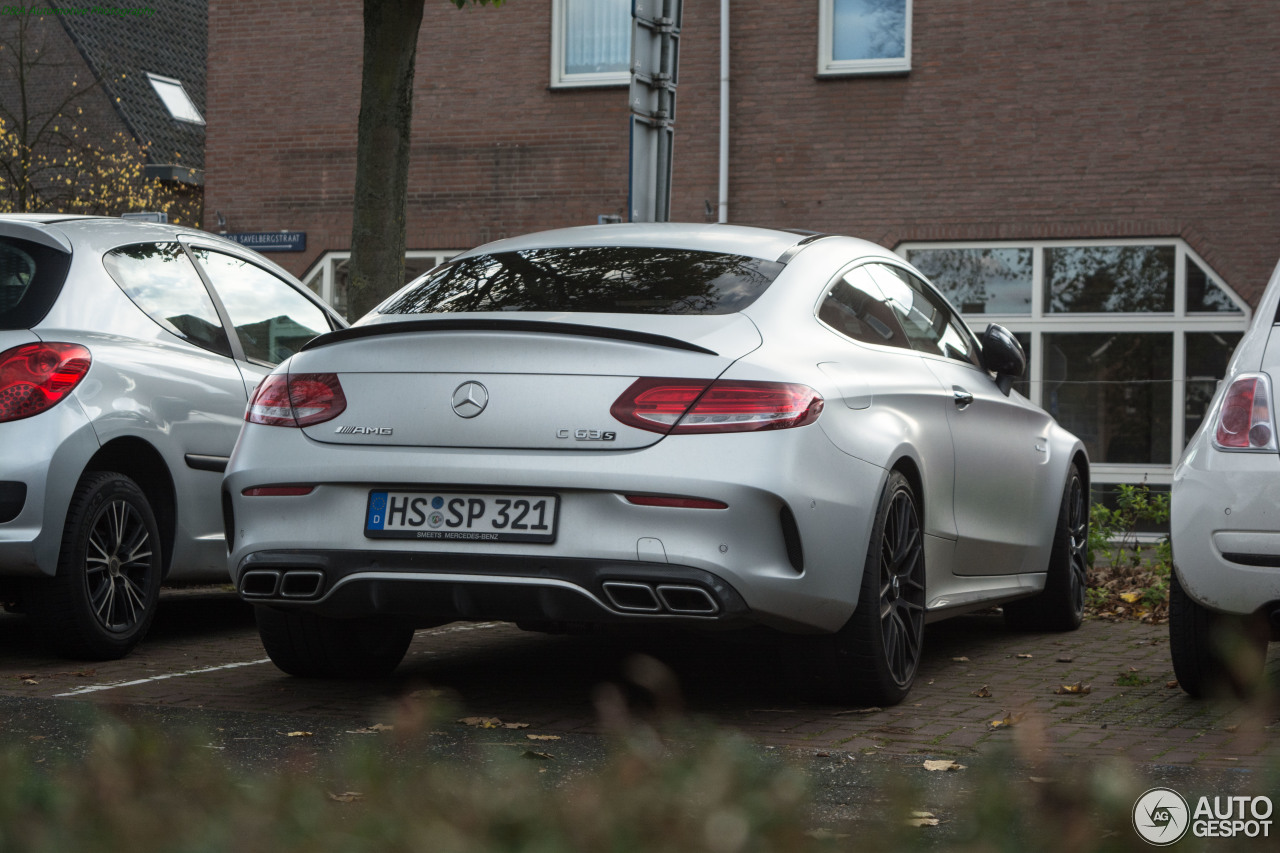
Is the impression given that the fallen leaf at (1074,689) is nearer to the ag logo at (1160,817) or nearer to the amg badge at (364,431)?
the amg badge at (364,431)

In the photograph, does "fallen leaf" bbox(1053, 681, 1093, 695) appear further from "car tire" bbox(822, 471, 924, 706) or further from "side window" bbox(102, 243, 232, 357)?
"side window" bbox(102, 243, 232, 357)

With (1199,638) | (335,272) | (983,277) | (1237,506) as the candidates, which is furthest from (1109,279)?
(1237,506)

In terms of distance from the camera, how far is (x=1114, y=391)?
15.6 meters

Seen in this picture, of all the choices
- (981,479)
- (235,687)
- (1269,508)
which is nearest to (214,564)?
(235,687)

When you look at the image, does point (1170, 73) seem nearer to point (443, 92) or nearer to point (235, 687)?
point (443, 92)

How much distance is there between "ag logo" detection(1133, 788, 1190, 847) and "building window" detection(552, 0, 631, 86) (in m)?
16.8

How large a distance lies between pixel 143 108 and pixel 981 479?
3017 cm

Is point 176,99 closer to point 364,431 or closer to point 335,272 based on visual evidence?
point 335,272

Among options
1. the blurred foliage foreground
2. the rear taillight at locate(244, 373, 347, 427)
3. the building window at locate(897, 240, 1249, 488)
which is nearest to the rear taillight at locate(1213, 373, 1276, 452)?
the rear taillight at locate(244, 373, 347, 427)

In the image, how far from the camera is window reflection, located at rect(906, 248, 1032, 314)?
1745 cm

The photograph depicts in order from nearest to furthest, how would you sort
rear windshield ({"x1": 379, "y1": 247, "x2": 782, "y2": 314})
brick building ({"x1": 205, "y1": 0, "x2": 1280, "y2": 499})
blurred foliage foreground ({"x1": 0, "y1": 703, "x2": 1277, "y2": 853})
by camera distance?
blurred foliage foreground ({"x1": 0, "y1": 703, "x2": 1277, "y2": 853}) < rear windshield ({"x1": 379, "y1": 247, "x2": 782, "y2": 314}) < brick building ({"x1": 205, "y1": 0, "x2": 1280, "y2": 499})

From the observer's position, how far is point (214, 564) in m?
6.88

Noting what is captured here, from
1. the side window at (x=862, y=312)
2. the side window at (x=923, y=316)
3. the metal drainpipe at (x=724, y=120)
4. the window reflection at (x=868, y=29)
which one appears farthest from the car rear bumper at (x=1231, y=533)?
the window reflection at (x=868, y=29)

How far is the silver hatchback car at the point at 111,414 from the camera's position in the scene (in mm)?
5848
